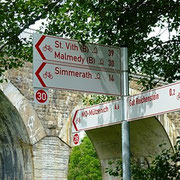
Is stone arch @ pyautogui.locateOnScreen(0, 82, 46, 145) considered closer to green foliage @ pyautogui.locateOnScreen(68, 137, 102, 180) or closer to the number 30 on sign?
the number 30 on sign

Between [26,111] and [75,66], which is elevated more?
[26,111]

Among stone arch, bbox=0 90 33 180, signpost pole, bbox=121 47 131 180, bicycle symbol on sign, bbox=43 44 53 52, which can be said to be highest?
stone arch, bbox=0 90 33 180

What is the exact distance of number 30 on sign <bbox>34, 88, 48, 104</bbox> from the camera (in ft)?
15.1

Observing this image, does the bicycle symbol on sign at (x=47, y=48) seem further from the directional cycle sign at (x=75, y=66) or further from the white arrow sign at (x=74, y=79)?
the white arrow sign at (x=74, y=79)

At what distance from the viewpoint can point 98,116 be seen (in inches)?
206

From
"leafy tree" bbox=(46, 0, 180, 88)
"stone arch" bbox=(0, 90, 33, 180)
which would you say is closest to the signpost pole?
"leafy tree" bbox=(46, 0, 180, 88)

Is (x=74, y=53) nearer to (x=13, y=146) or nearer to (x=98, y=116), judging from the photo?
(x=98, y=116)

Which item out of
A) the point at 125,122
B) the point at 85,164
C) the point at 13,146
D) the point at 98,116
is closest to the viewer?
the point at 125,122

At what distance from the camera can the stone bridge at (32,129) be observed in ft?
42.0

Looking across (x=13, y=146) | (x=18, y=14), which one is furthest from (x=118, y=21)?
(x=13, y=146)

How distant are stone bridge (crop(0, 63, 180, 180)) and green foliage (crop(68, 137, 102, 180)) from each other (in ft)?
61.5

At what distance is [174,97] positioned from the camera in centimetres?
474

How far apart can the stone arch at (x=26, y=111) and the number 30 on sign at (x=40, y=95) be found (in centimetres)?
810

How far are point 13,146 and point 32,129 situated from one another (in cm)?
92
